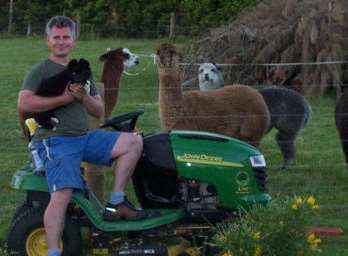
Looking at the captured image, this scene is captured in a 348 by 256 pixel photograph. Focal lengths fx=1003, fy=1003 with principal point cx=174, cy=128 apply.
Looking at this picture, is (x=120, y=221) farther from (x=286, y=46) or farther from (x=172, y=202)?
(x=286, y=46)

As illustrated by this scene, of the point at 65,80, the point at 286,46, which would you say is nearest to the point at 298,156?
the point at 65,80

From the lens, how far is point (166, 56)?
402 inches

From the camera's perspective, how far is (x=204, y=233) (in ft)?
22.2

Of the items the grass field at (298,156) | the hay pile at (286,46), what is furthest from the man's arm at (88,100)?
the hay pile at (286,46)

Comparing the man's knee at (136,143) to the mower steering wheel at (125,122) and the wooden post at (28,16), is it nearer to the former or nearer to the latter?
the mower steering wheel at (125,122)

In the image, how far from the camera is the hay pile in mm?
18859

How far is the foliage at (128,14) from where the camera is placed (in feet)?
113

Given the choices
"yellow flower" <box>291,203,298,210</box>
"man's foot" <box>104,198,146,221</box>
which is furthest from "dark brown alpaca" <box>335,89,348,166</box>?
"yellow flower" <box>291,203,298,210</box>

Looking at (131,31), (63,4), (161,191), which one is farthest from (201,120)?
(63,4)

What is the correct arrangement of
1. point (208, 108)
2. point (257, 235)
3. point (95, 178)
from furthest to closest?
point (208, 108) → point (95, 178) → point (257, 235)

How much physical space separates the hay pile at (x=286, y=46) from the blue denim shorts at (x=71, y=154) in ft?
39.4

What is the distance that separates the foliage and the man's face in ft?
83.5

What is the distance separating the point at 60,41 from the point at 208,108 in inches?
179

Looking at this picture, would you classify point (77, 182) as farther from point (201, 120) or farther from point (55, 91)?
point (201, 120)
